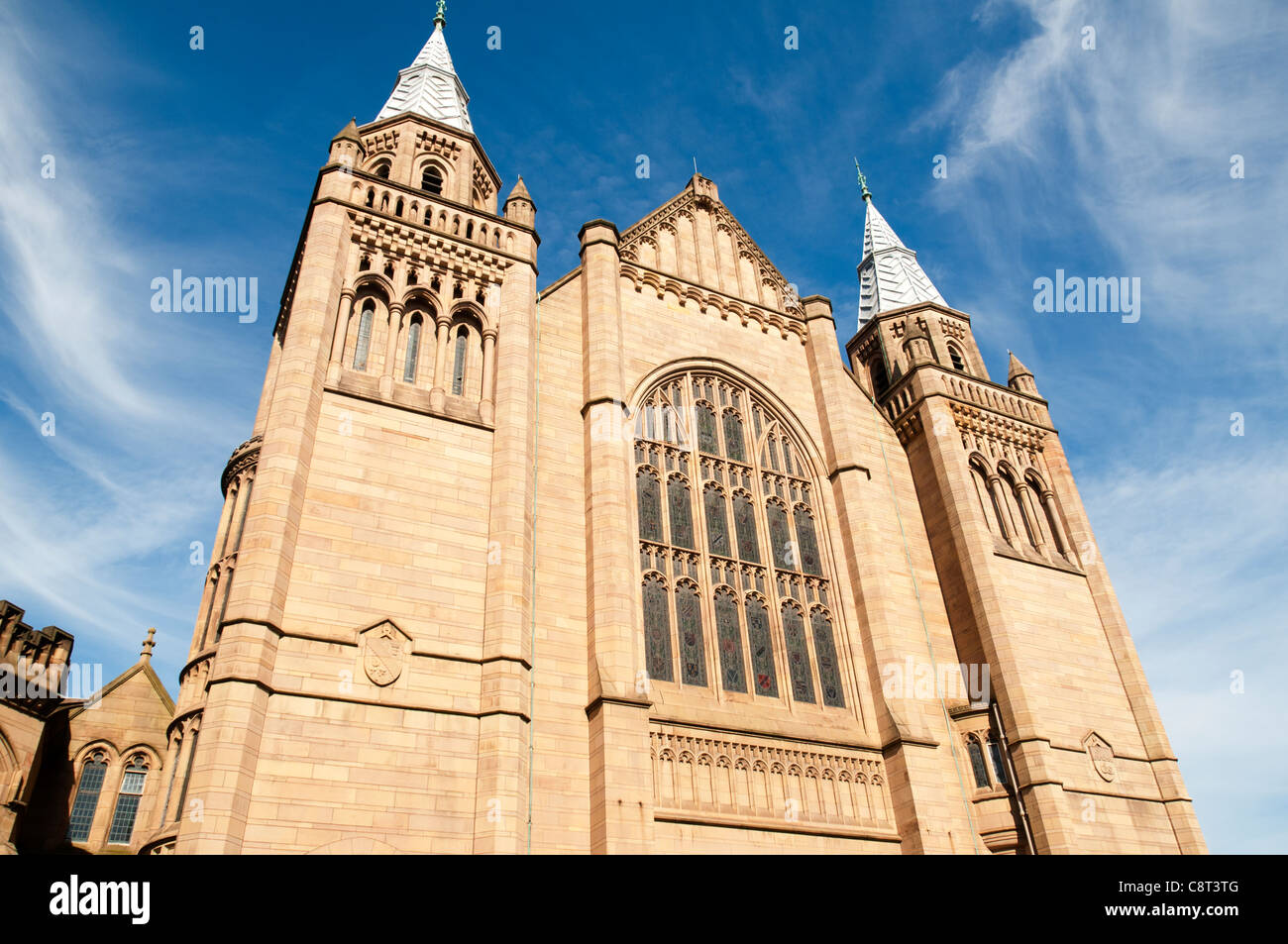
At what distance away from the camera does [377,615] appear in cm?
1450

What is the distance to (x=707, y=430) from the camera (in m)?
21.8

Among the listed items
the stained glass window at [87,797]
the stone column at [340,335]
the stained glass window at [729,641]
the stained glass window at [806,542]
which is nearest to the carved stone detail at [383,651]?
the stone column at [340,335]

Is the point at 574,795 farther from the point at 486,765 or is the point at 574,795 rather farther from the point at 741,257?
the point at 741,257

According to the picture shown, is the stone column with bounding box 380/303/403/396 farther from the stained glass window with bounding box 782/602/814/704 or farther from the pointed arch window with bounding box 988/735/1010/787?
the pointed arch window with bounding box 988/735/1010/787

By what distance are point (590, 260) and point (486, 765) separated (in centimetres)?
1305

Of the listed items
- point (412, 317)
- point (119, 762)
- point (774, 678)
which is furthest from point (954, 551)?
point (119, 762)

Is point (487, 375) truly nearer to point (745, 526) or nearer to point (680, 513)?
point (680, 513)

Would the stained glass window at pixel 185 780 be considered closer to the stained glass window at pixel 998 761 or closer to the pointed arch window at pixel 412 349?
the pointed arch window at pixel 412 349

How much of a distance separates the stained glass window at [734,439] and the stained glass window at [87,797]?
16.0m

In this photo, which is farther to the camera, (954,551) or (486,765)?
(954,551)

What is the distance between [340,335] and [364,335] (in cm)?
73

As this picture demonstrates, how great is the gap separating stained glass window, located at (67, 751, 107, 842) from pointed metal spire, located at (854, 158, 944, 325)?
85.5ft

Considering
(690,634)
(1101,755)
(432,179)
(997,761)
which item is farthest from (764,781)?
(432,179)
